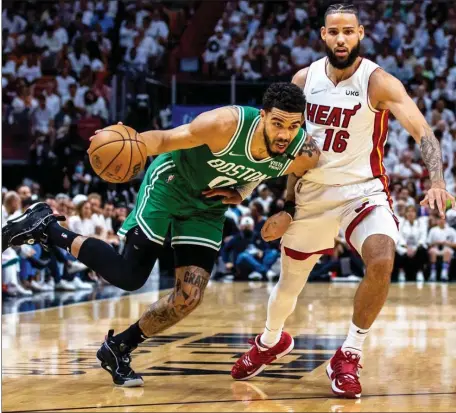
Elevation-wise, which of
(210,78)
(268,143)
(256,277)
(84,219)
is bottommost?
(256,277)

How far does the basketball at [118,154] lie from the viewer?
5.12 m

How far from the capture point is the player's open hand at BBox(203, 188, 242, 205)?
565 cm

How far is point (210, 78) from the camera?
698 inches

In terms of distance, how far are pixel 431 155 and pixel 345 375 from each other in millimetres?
1294

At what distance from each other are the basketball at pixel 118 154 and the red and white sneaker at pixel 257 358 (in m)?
1.49

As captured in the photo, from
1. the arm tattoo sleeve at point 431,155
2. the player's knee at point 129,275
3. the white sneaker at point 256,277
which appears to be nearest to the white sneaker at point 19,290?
the white sneaker at point 256,277

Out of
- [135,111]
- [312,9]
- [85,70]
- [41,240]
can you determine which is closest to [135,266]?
[41,240]

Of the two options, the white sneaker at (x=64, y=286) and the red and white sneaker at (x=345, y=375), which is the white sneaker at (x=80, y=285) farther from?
the red and white sneaker at (x=345, y=375)

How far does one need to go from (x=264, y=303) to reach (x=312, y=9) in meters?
11.5

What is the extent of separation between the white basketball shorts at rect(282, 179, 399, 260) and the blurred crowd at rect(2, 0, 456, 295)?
6.81 m

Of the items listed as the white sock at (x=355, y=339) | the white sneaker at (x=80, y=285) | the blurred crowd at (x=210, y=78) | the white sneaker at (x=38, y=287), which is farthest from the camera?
the blurred crowd at (x=210, y=78)

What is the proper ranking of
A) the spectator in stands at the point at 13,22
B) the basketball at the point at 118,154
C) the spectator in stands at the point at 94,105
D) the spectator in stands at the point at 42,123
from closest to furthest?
the basketball at the point at 118,154 → the spectator in stands at the point at 42,123 → the spectator in stands at the point at 94,105 → the spectator in stands at the point at 13,22

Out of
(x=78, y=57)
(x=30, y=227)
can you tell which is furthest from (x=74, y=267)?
(x=30, y=227)

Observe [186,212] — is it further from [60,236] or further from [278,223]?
[60,236]
